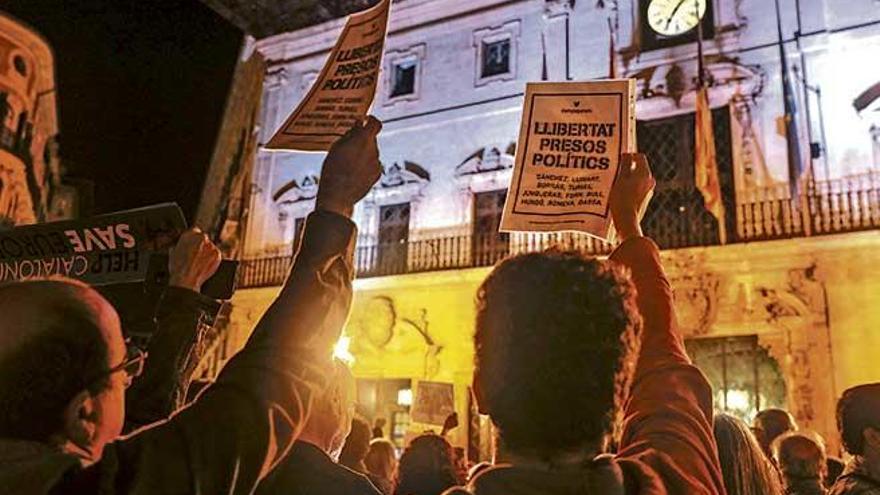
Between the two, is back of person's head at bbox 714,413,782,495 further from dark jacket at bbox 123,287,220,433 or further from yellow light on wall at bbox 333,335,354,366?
yellow light on wall at bbox 333,335,354,366

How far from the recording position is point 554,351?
1.50m

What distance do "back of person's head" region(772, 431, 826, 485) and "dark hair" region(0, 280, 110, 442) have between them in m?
3.74

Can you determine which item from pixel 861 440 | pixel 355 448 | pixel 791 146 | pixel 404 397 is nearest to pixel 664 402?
pixel 861 440

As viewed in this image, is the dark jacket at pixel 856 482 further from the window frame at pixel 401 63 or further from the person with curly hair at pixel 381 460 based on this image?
the window frame at pixel 401 63

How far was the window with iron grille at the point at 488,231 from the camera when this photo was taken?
16.3m

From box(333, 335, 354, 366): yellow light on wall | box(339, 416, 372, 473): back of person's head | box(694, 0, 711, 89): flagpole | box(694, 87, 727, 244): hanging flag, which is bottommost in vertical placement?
box(339, 416, 372, 473): back of person's head

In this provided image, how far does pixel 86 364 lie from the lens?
1.48 meters

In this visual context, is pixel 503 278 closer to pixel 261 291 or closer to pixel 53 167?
pixel 261 291

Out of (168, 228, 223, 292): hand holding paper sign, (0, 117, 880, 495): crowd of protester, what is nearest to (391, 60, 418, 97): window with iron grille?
(168, 228, 223, 292): hand holding paper sign

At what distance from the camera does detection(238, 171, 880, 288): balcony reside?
529 inches

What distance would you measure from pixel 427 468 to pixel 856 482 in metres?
2.09

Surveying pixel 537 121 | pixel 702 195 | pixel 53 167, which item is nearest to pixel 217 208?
pixel 53 167

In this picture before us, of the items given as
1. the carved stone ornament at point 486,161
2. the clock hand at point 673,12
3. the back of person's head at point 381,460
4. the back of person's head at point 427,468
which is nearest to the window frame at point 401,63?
the carved stone ornament at point 486,161

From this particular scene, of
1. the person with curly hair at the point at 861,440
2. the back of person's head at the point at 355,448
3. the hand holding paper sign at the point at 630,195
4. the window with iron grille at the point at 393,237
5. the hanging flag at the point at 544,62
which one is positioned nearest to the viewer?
the hand holding paper sign at the point at 630,195
